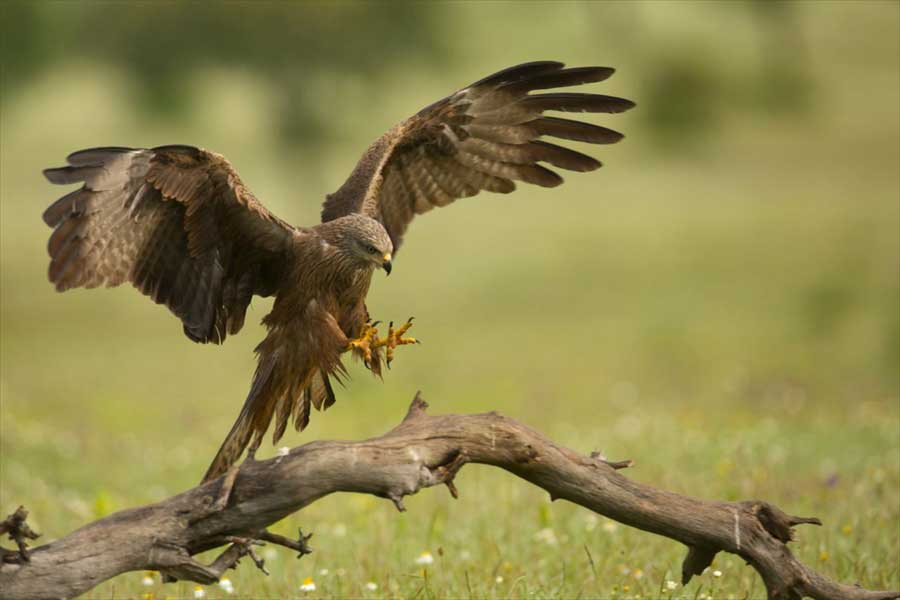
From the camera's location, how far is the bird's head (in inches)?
207

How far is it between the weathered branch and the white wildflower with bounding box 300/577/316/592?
833 mm

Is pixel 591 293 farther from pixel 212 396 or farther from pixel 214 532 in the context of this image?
pixel 214 532

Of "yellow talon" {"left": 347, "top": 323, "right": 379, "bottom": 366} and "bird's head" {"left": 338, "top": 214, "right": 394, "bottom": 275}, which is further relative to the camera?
"bird's head" {"left": 338, "top": 214, "right": 394, "bottom": 275}

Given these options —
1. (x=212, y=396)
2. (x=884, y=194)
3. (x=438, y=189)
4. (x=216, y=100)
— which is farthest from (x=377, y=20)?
(x=438, y=189)

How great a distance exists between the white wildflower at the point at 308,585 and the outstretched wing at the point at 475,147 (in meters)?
1.67

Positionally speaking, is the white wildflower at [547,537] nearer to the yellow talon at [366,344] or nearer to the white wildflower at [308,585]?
the white wildflower at [308,585]

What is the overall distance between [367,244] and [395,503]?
164 cm

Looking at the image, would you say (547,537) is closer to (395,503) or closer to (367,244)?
(367,244)

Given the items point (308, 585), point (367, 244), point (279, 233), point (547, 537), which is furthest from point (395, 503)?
point (547, 537)

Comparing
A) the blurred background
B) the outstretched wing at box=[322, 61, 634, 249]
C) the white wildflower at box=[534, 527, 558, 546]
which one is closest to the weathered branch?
the blurred background

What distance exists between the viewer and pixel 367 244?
5.25m

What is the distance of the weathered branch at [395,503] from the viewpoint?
384 centimetres

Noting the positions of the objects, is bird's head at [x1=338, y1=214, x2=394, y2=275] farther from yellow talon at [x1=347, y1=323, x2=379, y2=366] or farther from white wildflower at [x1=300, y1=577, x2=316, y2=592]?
white wildflower at [x1=300, y1=577, x2=316, y2=592]

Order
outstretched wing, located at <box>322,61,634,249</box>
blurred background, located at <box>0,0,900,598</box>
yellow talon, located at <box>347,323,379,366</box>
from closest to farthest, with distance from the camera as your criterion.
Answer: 1. yellow talon, located at <box>347,323,379,366</box>
2. outstretched wing, located at <box>322,61,634,249</box>
3. blurred background, located at <box>0,0,900,598</box>
